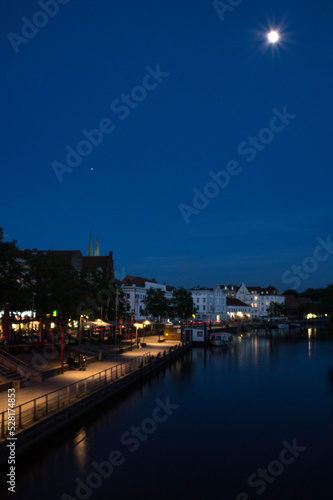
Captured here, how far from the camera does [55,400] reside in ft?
74.8

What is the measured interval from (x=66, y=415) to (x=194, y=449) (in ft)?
22.8

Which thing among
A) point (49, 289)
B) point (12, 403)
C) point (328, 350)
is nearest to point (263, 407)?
point (12, 403)

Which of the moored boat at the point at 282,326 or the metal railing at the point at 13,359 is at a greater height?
the metal railing at the point at 13,359

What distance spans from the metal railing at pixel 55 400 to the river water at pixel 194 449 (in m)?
1.38

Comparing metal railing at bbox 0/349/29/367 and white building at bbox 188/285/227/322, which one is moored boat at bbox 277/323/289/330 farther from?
metal railing at bbox 0/349/29/367

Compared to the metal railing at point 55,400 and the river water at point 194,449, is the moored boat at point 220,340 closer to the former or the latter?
the river water at point 194,449

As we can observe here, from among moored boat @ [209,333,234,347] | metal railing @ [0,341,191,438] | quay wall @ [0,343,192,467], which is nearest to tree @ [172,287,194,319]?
moored boat @ [209,333,234,347]

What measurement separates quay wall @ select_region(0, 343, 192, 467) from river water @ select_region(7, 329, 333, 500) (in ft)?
1.76

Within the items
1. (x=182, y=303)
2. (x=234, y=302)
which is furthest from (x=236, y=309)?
(x=182, y=303)

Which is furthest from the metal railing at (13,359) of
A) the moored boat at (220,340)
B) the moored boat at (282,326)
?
the moored boat at (282,326)

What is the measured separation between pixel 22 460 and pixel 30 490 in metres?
1.77

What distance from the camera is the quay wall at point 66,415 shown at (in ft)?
59.0

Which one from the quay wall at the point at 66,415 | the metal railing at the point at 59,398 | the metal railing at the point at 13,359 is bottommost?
the quay wall at the point at 66,415

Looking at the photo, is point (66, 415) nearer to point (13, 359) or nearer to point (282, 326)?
point (13, 359)
